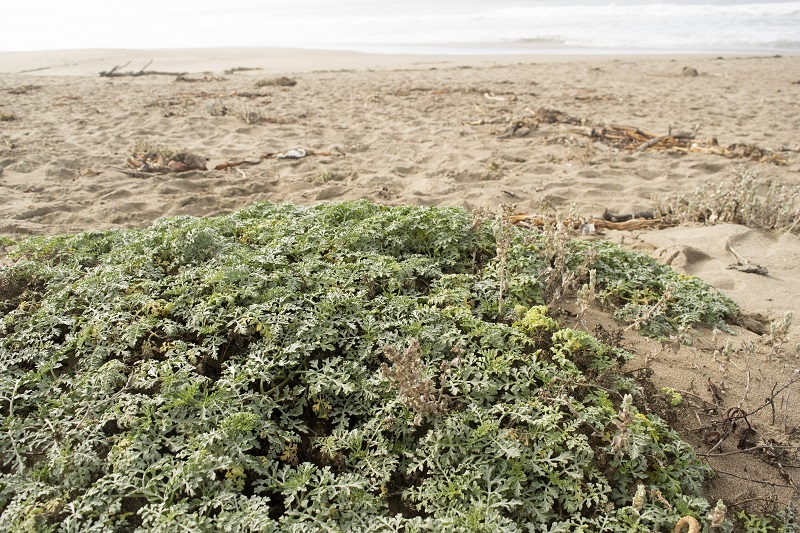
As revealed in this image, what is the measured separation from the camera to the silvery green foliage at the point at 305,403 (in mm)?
2139

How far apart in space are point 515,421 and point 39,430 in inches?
83.0

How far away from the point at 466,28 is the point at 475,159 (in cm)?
2306

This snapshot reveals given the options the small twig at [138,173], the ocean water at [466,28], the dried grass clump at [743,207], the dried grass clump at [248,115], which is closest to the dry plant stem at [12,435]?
the small twig at [138,173]

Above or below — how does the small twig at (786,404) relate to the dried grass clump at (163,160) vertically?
below

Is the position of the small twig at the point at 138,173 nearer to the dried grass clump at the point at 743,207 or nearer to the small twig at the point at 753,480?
the dried grass clump at the point at 743,207

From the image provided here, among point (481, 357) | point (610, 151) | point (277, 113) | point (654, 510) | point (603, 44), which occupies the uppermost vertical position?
point (603, 44)

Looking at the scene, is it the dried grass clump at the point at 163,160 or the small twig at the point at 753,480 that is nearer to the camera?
the small twig at the point at 753,480

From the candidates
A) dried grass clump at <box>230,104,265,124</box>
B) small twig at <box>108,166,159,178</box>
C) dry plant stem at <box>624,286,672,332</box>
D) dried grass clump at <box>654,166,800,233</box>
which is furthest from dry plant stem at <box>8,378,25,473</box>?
dried grass clump at <box>230,104,265,124</box>

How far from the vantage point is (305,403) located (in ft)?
8.39

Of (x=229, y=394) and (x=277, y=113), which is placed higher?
(x=277, y=113)

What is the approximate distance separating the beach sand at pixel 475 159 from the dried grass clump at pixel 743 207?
18cm

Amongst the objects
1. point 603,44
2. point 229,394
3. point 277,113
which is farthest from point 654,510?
point 603,44

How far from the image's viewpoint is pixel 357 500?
7.15 feet

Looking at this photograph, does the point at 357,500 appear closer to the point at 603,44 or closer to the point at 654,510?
the point at 654,510
